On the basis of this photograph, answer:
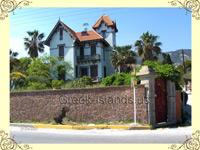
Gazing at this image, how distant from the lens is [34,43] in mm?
33625

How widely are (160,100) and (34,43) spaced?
2697 centimetres

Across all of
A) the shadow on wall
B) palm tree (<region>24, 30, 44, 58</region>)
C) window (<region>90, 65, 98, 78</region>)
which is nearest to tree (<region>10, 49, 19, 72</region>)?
palm tree (<region>24, 30, 44, 58</region>)

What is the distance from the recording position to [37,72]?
25.9 meters

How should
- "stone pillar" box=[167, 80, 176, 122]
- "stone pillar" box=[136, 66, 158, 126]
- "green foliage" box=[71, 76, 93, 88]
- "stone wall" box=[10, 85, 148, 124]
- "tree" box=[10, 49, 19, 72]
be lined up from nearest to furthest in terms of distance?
"stone pillar" box=[136, 66, 158, 126]
"stone wall" box=[10, 85, 148, 124]
"stone pillar" box=[167, 80, 176, 122]
"green foliage" box=[71, 76, 93, 88]
"tree" box=[10, 49, 19, 72]

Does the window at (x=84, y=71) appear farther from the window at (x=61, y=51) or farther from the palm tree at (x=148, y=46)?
the palm tree at (x=148, y=46)

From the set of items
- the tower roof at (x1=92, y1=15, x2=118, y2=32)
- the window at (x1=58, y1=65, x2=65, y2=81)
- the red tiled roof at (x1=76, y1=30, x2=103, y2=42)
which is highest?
the tower roof at (x1=92, y1=15, x2=118, y2=32)

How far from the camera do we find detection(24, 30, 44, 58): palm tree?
3359 centimetres

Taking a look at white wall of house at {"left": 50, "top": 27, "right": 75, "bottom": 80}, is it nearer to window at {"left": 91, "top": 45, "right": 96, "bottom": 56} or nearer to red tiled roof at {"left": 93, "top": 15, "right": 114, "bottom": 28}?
window at {"left": 91, "top": 45, "right": 96, "bottom": 56}

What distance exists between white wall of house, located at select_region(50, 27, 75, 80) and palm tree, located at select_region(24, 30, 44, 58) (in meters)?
4.74

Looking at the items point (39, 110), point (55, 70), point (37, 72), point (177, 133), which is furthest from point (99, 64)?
point (177, 133)

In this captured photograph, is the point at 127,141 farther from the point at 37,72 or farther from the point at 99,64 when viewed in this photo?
the point at 99,64

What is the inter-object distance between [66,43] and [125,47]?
8.51 m

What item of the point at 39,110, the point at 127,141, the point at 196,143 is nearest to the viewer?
the point at 196,143

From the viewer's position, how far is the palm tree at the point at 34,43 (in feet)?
110
